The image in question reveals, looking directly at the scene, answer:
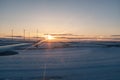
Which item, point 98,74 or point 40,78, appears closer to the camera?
point 40,78

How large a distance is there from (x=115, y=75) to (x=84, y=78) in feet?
6.65

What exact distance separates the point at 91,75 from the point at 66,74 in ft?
4.44

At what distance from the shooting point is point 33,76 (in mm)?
14352

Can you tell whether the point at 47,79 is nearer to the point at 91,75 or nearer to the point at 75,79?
the point at 75,79

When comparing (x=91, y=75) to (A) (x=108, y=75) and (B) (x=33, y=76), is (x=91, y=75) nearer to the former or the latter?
(A) (x=108, y=75)

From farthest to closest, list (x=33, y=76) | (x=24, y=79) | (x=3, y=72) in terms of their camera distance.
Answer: (x=3, y=72), (x=33, y=76), (x=24, y=79)

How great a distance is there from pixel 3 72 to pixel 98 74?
5.24 metres

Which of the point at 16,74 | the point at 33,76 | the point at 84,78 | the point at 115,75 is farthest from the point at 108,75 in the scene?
the point at 16,74

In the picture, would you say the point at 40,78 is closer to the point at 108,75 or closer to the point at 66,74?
the point at 66,74

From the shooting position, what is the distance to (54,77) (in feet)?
46.4

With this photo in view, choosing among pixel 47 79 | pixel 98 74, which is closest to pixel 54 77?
pixel 47 79

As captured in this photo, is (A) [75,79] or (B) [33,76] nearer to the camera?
(A) [75,79]

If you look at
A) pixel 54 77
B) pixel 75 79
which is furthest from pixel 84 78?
pixel 54 77

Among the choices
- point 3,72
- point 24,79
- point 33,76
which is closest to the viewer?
point 24,79
